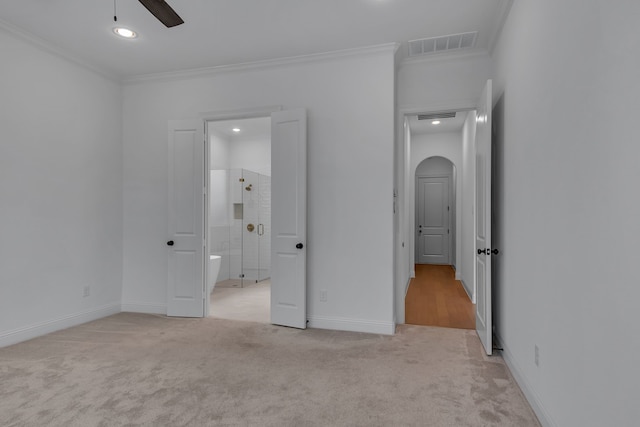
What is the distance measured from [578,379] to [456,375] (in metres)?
1.21

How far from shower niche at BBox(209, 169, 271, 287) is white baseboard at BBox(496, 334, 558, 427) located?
4420 mm

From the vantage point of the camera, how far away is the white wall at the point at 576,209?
126 centimetres

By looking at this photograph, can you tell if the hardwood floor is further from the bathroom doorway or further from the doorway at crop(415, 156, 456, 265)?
the bathroom doorway

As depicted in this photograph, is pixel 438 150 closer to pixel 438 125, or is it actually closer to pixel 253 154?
pixel 438 125

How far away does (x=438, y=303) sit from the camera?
5035mm

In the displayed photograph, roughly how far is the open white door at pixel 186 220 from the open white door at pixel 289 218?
93 centimetres

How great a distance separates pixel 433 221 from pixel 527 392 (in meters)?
7.27

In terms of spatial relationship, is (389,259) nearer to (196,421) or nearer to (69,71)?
(196,421)

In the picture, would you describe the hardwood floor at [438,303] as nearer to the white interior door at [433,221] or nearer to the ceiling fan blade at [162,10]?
the white interior door at [433,221]

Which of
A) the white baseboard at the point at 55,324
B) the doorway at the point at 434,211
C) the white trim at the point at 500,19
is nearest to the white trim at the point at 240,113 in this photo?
the white trim at the point at 500,19

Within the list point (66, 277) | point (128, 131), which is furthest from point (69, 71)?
point (66, 277)

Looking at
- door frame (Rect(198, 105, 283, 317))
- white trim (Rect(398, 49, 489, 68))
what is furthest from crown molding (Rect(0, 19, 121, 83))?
white trim (Rect(398, 49, 489, 68))

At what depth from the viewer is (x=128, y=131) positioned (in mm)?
4570

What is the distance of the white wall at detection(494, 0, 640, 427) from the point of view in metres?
1.26
